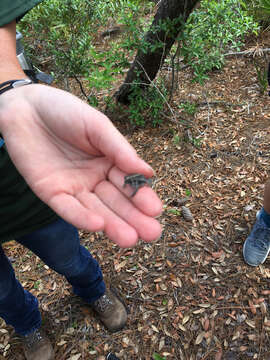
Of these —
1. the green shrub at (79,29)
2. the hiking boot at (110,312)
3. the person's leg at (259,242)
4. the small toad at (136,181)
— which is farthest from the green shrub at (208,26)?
the hiking boot at (110,312)

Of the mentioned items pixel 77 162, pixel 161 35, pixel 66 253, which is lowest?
pixel 66 253

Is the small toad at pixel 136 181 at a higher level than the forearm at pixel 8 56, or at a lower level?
lower

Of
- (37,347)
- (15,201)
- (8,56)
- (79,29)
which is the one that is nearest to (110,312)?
(37,347)

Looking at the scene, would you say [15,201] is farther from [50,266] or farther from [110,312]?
[110,312]

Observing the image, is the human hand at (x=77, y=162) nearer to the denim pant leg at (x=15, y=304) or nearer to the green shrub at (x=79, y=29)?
the denim pant leg at (x=15, y=304)

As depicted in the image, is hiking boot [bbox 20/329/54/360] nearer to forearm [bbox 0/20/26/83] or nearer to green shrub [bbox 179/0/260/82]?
forearm [bbox 0/20/26/83]

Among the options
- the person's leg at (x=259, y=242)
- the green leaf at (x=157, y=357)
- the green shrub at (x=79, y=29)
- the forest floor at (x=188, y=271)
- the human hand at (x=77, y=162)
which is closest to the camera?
the human hand at (x=77, y=162)
